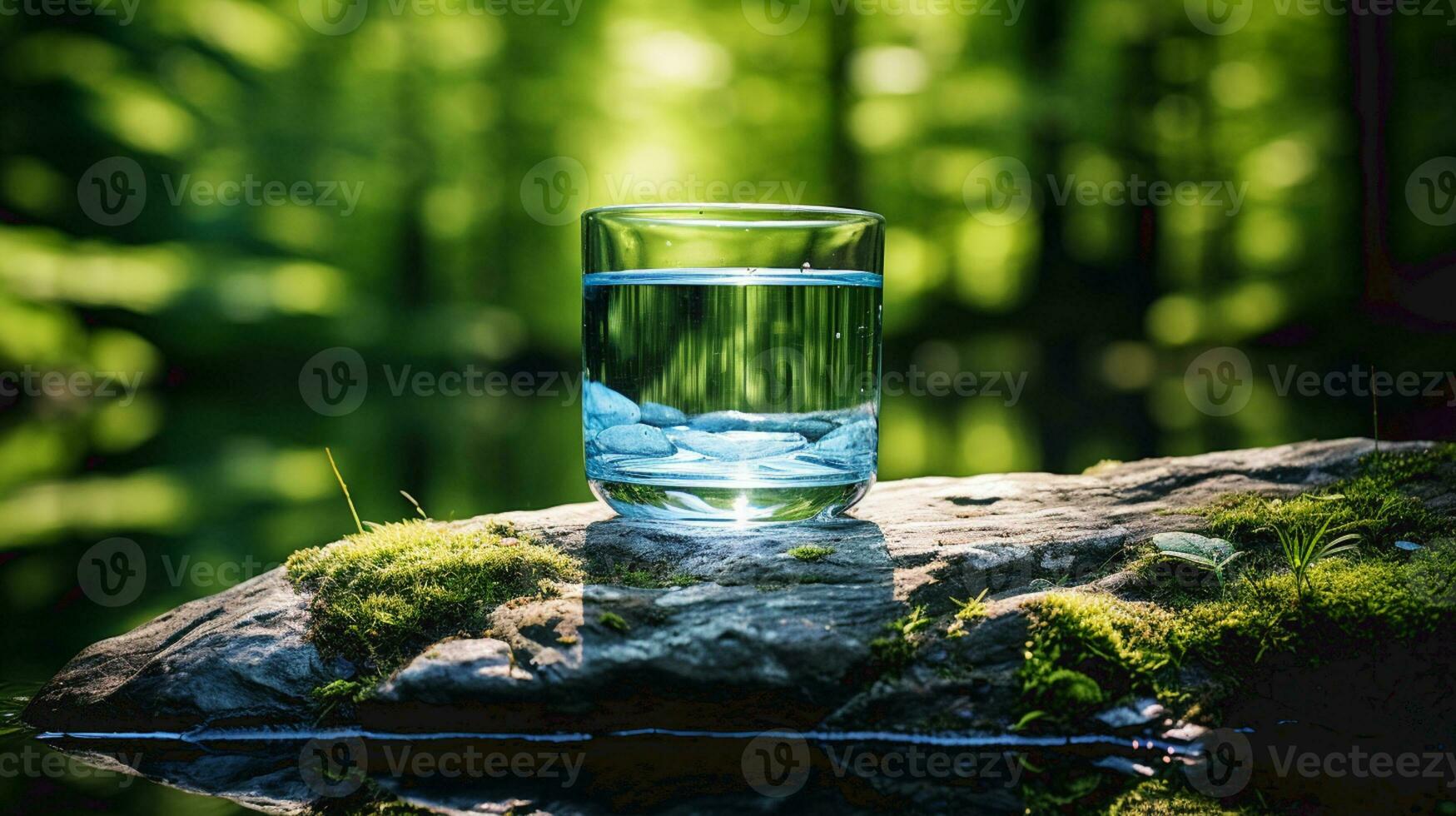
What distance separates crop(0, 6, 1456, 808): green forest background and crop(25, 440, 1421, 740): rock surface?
2.38 meters

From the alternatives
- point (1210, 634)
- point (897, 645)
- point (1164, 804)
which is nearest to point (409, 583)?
point (897, 645)

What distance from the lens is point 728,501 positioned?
1742mm

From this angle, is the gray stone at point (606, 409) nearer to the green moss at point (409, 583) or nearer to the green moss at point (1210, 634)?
the green moss at point (409, 583)

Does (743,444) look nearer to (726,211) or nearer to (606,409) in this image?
(606,409)

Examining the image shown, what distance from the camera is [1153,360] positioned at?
4.37 meters

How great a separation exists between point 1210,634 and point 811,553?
2.05 feet

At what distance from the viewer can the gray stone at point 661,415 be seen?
5.71ft

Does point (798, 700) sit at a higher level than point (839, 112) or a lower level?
lower

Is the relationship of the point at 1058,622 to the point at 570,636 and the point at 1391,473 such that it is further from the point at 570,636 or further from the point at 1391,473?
the point at 1391,473

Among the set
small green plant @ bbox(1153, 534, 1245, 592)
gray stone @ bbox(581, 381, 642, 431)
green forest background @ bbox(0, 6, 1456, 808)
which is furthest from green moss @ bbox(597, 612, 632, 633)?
green forest background @ bbox(0, 6, 1456, 808)

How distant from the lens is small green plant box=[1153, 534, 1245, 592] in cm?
156

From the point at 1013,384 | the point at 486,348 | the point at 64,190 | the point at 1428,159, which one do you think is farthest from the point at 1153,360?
the point at 64,190

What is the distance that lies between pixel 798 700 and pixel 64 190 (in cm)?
392

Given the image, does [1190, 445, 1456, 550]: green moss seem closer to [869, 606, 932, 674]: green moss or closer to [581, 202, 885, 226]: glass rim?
[869, 606, 932, 674]: green moss
